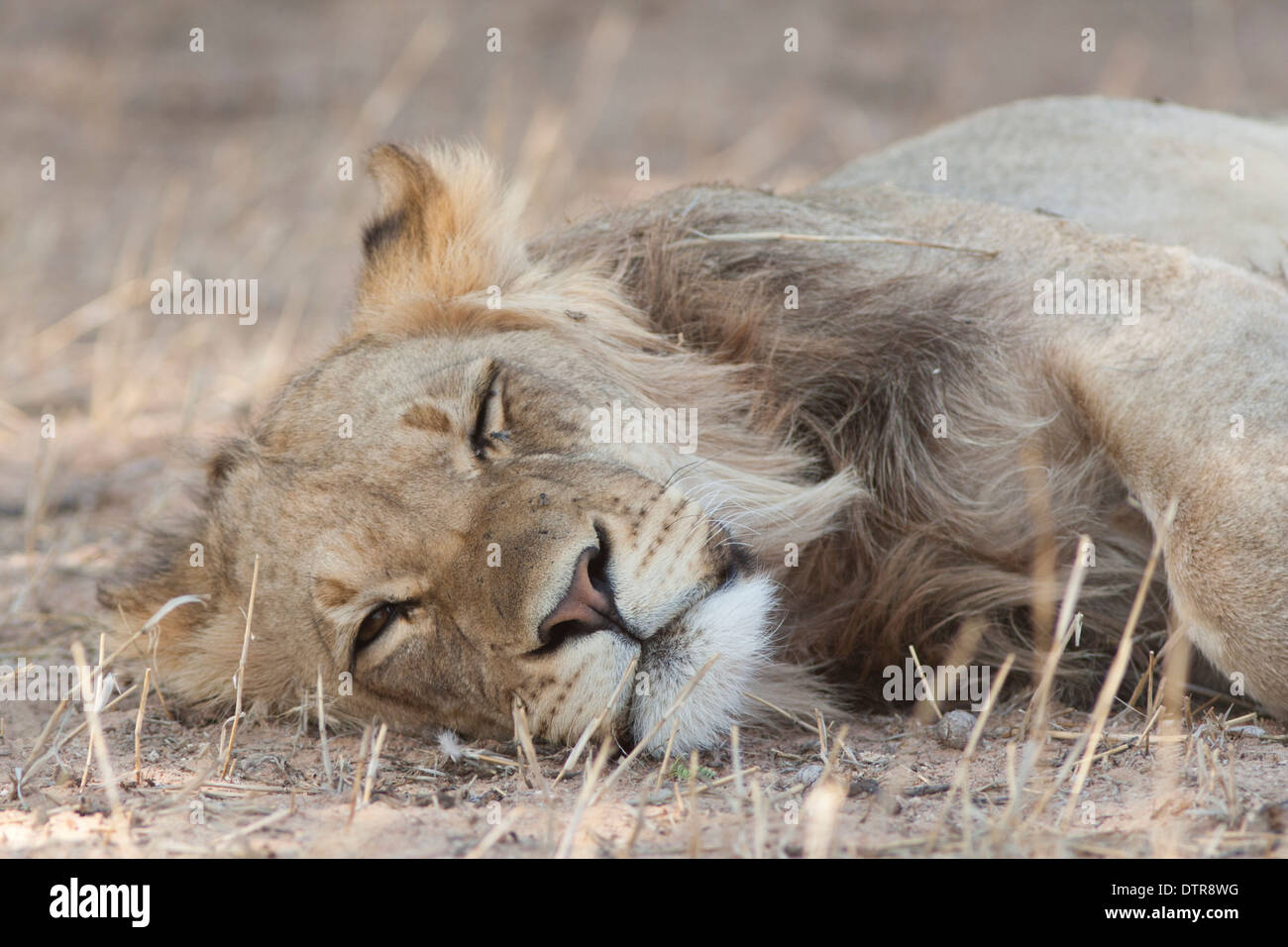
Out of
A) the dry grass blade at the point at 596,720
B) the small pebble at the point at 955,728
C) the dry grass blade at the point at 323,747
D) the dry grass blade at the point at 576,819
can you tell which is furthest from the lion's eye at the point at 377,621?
the small pebble at the point at 955,728

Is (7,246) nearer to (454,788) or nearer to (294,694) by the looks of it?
(294,694)

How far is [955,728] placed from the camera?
2.77 metres

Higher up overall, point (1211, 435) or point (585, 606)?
point (1211, 435)

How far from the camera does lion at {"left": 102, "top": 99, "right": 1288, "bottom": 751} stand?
2.58m

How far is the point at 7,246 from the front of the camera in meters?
8.01

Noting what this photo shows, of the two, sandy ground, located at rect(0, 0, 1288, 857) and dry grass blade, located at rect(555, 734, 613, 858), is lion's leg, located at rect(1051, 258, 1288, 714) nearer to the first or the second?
sandy ground, located at rect(0, 0, 1288, 857)

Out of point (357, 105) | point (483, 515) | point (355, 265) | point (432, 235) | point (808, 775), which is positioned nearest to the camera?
point (808, 775)

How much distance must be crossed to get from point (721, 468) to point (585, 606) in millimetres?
672

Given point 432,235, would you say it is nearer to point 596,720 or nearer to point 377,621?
point 377,621

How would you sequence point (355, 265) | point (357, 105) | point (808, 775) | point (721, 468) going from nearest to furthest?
point (808, 775), point (721, 468), point (355, 265), point (357, 105)

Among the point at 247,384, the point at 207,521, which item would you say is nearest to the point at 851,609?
the point at 207,521

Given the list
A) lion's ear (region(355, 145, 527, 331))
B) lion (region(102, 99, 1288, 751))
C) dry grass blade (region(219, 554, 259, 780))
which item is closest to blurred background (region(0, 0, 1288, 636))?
lion's ear (region(355, 145, 527, 331))

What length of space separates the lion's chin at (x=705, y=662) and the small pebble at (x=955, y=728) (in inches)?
15.8

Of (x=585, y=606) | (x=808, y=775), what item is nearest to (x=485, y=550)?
(x=585, y=606)
